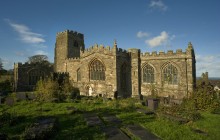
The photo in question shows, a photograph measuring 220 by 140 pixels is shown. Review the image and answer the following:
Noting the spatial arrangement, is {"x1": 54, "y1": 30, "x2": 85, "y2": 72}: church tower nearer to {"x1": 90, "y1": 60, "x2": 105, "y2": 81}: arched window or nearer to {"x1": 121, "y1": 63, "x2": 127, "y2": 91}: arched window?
{"x1": 90, "y1": 60, "x2": 105, "y2": 81}: arched window

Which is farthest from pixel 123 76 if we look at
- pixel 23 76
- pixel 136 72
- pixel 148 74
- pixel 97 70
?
pixel 23 76

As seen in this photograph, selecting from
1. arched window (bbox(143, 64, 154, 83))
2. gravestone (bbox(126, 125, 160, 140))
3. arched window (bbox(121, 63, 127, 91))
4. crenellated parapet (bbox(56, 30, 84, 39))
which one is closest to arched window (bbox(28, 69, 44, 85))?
crenellated parapet (bbox(56, 30, 84, 39))

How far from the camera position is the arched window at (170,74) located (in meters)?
23.0

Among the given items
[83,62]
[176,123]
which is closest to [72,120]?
[176,123]

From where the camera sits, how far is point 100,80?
24609 mm

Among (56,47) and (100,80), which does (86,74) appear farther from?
(56,47)

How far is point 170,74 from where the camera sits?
23.3 meters

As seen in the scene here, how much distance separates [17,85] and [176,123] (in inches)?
1085

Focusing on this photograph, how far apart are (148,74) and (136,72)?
1843 mm

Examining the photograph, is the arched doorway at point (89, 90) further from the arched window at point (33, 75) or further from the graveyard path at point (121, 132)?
the graveyard path at point (121, 132)

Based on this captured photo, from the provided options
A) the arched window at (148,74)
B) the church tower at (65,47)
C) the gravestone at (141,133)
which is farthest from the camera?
the church tower at (65,47)

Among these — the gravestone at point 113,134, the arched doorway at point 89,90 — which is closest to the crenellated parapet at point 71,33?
the arched doorway at point 89,90

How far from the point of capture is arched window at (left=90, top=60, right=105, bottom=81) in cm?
2461

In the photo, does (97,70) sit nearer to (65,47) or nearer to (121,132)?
(121,132)
